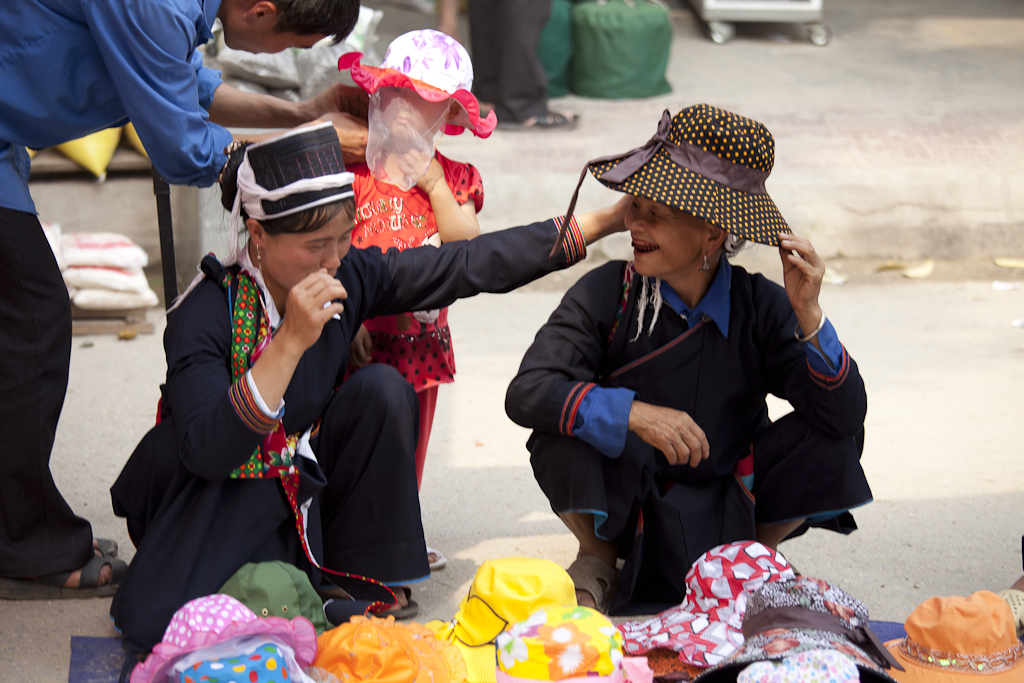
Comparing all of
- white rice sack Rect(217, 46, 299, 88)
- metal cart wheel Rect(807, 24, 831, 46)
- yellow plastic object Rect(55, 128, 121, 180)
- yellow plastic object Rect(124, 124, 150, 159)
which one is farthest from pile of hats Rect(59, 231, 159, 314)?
metal cart wheel Rect(807, 24, 831, 46)

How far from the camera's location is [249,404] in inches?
75.4

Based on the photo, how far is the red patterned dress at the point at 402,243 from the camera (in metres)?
2.54

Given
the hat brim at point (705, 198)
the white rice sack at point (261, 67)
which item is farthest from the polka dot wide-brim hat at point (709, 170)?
the white rice sack at point (261, 67)

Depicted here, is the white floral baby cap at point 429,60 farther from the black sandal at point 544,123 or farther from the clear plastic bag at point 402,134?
the black sandal at point 544,123

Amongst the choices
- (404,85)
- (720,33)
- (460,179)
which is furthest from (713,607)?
(720,33)

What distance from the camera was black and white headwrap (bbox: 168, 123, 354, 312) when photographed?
6.62 ft

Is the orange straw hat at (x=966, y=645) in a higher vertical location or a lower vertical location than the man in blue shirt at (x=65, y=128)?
lower

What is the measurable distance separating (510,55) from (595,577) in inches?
160

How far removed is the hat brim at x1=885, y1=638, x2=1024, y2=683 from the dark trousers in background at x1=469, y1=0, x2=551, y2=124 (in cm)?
455

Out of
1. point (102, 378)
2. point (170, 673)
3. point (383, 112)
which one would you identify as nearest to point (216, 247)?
point (102, 378)

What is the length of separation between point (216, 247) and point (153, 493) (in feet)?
7.11

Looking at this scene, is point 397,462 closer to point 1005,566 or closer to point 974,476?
point 1005,566

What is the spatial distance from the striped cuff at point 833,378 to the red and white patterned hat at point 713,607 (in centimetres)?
38

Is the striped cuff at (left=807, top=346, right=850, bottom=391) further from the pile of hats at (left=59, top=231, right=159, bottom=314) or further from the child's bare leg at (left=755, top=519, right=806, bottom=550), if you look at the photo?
the pile of hats at (left=59, top=231, right=159, bottom=314)
